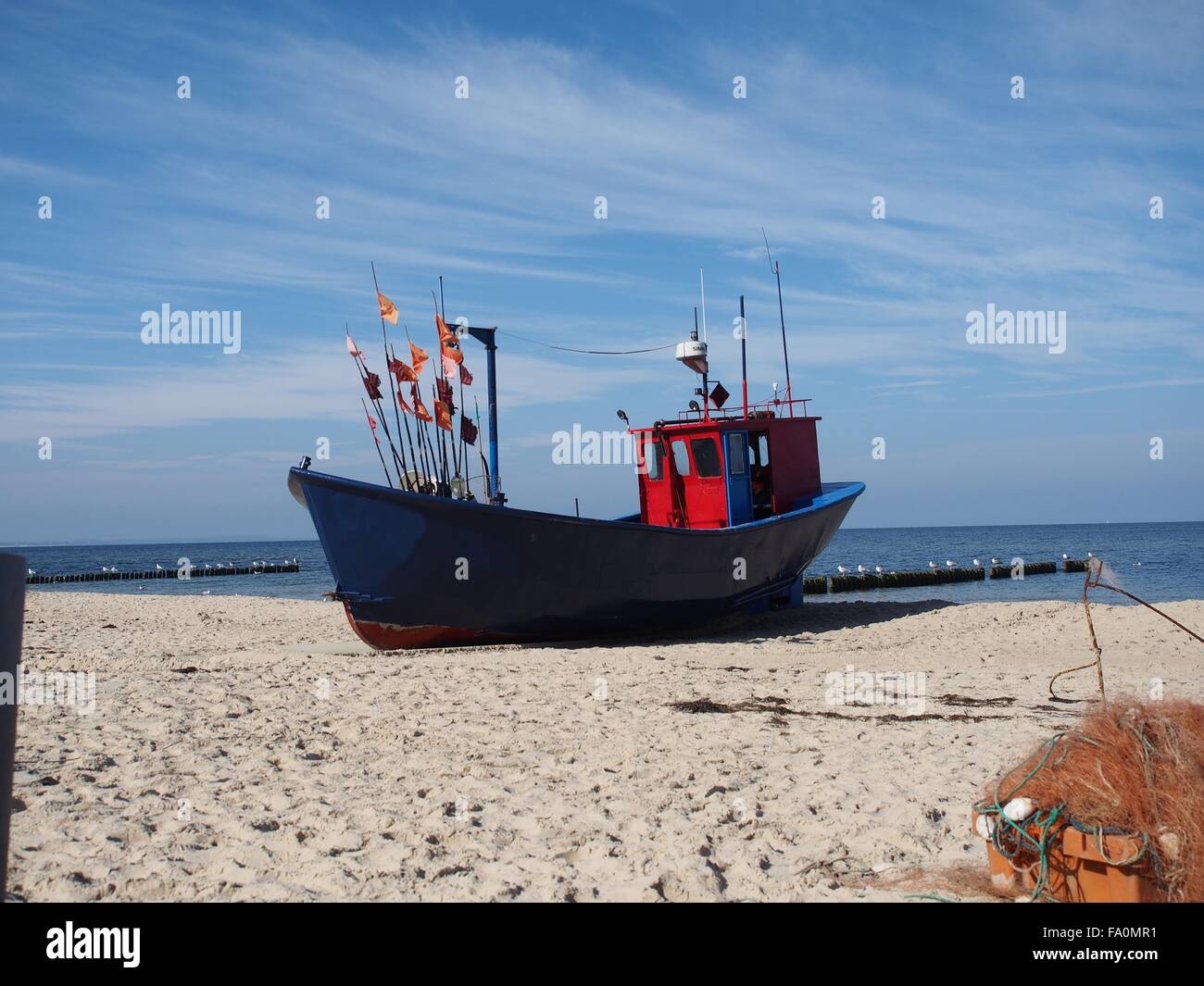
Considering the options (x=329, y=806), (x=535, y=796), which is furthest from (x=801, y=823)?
(x=329, y=806)

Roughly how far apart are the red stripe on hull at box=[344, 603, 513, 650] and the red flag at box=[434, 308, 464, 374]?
3.31 m

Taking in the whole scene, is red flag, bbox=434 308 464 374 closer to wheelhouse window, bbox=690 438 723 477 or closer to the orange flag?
the orange flag

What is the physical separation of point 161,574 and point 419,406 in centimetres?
4346

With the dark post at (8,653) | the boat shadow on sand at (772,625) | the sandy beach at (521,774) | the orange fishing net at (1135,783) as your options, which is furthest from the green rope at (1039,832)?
the boat shadow on sand at (772,625)

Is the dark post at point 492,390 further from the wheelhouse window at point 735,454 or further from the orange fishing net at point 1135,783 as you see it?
the orange fishing net at point 1135,783

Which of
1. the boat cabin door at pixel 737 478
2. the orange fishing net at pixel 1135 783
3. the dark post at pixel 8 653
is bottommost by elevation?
the orange fishing net at pixel 1135 783

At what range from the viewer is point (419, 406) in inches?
512

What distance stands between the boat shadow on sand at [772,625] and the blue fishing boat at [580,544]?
0.28 metres

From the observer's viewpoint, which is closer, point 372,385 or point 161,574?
point 372,385

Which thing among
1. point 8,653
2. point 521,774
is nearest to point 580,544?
point 521,774

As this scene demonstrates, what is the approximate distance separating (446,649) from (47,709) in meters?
5.55

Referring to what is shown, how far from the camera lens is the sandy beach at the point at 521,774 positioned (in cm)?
419

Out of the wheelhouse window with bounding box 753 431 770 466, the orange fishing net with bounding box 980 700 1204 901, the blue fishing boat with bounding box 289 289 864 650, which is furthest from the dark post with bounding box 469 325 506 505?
the orange fishing net with bounding box 980 700 1204 901

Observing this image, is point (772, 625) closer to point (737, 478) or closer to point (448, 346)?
point (737, 478)
